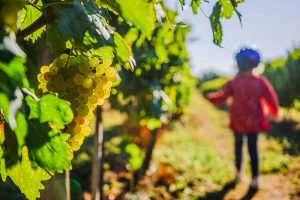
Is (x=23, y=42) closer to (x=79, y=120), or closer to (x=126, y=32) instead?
(x=79, y=120)

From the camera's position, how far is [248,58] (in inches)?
252

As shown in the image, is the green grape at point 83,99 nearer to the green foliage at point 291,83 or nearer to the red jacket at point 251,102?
the red jacket at point 251,102

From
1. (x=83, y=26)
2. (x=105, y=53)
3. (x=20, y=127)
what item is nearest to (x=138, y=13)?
(x=83, y=26)

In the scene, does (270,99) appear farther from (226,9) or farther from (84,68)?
(84,68)

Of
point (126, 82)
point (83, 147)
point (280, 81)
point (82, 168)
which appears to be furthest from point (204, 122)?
point (126, 82)

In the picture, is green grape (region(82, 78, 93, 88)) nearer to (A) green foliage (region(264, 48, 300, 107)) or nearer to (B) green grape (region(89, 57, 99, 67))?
(B) green grape (region(89, 57, 99, 67))

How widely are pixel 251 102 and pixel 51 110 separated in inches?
217

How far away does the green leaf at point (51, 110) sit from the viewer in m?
1.20

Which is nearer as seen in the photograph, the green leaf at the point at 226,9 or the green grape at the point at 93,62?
the green grape at the point at 93,62

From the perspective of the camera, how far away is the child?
20.8 feet

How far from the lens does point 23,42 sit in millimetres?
1843

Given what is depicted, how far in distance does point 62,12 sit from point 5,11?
27 centimetres

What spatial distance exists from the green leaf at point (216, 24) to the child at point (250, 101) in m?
4.66

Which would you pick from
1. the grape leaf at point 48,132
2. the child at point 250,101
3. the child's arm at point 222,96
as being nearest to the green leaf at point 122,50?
the grape leaf at point 48,132
